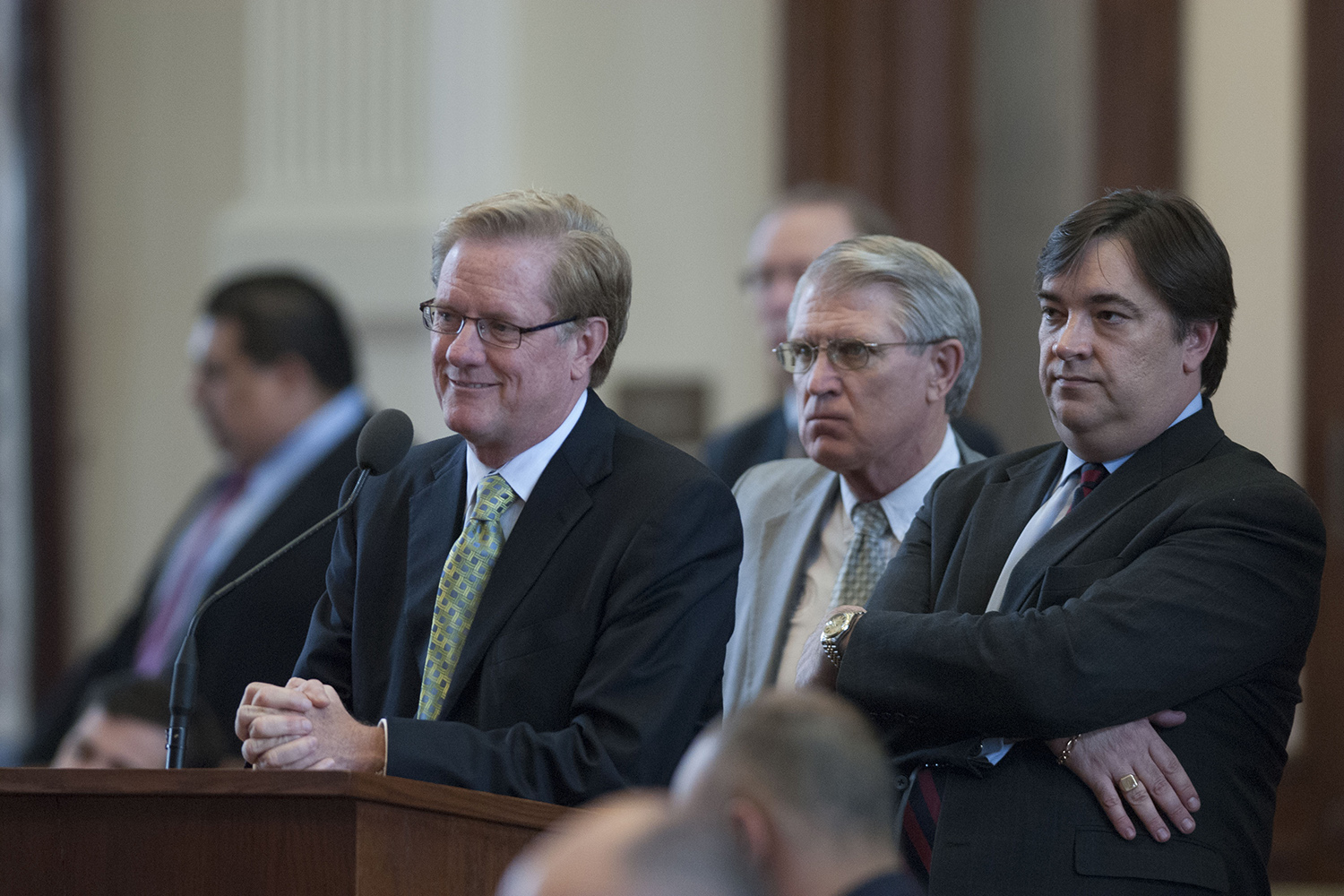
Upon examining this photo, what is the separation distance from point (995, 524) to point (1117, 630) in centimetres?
38

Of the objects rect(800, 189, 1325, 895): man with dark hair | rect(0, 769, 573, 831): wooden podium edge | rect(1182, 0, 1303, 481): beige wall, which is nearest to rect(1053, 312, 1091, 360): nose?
rect(800, 189, 1325, 895): man with dark hair

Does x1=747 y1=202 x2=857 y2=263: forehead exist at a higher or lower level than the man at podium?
higher

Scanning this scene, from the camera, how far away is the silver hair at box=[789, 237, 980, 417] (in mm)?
3170

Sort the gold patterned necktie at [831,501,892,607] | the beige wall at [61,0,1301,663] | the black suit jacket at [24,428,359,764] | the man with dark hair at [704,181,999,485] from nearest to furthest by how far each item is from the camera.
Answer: the black suit jacket at [24,428,359,764]
the gold patterned necktie at [831,501,892,607]
the man with dark hair at [704,181,999,485]
the beige wall at [61,0,1301,663]

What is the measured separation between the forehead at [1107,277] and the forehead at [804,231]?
195cm

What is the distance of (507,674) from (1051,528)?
0.80m

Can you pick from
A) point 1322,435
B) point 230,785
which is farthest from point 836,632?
point 1322,435

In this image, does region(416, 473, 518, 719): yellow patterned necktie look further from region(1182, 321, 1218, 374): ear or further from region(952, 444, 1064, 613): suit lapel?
region(1182, 321, 1218, 374): ear

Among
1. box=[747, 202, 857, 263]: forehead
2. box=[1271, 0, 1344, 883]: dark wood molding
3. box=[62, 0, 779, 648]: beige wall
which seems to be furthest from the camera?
box=[62, 0, 779, 648]: beige wall

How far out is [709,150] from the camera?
6676 millimetres

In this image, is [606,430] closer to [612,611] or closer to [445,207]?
[612,611]

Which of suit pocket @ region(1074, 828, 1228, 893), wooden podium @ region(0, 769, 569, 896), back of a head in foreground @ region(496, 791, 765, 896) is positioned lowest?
suit pocket @ region(1074, 828, 1228, 893)

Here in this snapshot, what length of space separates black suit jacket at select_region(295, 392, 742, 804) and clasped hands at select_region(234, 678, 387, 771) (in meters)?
0.04

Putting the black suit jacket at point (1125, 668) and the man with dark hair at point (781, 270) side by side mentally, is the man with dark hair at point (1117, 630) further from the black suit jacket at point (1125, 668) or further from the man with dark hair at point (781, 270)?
the man with dark hair at point (781, 270)
